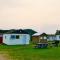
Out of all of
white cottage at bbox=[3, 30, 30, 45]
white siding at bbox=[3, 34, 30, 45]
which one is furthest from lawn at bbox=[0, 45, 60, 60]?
white siding at bbox=[3, 34, 30, 45]

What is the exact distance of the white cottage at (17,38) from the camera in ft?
176

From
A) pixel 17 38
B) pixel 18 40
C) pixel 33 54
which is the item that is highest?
pixel 17 38

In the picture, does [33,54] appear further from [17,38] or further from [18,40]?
[18,40]

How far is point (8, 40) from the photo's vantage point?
5428 centimetres

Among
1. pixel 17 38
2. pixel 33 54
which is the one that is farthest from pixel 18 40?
pixel 33 54

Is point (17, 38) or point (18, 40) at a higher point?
point (17, 38)

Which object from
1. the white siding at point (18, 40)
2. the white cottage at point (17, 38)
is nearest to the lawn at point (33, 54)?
the white cottage at point (17, 38)

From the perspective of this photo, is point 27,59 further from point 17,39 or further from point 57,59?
point 17,39

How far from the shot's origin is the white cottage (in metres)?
53.7

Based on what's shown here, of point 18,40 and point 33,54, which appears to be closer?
point 33,54

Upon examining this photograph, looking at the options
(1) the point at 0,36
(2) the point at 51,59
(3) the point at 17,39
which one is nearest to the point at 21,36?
(3) the point at 17,39

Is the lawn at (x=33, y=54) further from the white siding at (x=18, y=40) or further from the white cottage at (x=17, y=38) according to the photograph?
the white siding at (x=18, y=40)

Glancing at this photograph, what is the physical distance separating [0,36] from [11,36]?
480 centimetres

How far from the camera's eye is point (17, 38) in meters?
53.9
